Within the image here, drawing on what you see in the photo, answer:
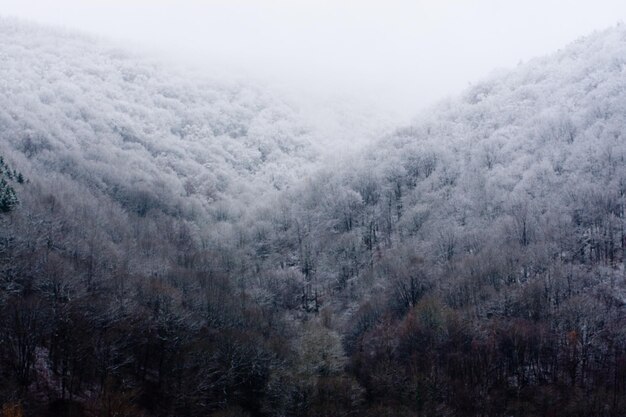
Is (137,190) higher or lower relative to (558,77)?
lower

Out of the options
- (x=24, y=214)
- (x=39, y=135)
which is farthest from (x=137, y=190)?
(x=24, y=214)

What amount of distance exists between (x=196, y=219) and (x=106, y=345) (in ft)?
332

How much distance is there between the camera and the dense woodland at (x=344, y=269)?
59.2 meters

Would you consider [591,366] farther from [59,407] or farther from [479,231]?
[59,407]

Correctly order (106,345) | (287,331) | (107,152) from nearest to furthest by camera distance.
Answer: (106,345) → (287,331) → (107,152)

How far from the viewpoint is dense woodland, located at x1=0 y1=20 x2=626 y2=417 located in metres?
59.2

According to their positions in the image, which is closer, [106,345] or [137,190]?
A: [106,345]

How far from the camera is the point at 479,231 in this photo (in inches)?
4441

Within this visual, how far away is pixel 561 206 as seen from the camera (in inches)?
4173

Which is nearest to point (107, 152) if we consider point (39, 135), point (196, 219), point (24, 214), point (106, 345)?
point (39, 135)

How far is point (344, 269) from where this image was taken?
4911 inches

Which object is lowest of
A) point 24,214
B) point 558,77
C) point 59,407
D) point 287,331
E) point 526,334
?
point 287,331

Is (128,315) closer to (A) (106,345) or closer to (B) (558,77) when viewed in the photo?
(A) (106,345)

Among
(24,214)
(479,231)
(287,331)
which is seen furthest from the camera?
(479,231)
